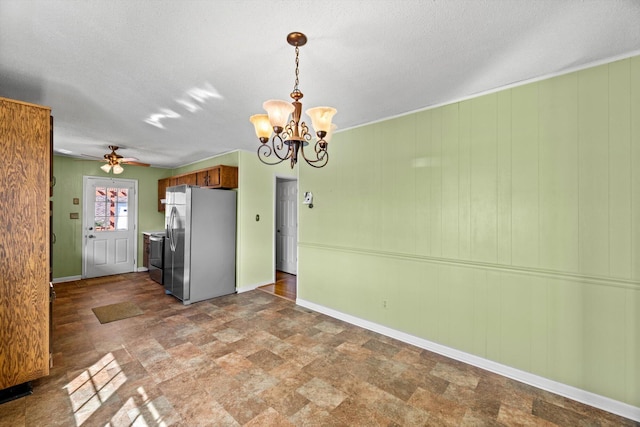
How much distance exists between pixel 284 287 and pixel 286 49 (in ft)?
13.5

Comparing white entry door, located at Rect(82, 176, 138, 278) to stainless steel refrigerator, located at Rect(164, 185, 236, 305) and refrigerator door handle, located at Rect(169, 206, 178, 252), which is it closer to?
stainless steel refrigerator, located at Rect(164, 185, 236, 305)

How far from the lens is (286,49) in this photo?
1.88 m

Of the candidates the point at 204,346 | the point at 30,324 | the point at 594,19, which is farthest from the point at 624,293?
the point at 30,324

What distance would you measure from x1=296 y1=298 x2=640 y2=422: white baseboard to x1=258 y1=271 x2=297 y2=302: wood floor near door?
1.45 metres

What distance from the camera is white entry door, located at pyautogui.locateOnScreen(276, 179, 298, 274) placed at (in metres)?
6.17

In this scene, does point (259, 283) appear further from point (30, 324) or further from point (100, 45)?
point (100, 45)

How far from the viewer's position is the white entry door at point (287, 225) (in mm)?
6172

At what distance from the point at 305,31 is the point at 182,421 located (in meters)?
2.67

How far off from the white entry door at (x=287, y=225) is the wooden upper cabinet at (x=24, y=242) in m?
4.26

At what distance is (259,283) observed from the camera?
16.9ft

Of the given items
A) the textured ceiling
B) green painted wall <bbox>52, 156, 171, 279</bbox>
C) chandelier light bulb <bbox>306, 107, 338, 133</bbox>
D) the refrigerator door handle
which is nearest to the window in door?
green painted wall <bbox>52, 156, 171, 279</bbox>

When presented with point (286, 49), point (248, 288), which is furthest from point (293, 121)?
point (248, 288)

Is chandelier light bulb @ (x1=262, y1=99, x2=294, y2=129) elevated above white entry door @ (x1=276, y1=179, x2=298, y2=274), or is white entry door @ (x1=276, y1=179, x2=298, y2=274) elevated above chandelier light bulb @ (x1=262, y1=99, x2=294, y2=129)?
chandelier light bulb @ (x1=262, y1=99, x2=294, y2=129)

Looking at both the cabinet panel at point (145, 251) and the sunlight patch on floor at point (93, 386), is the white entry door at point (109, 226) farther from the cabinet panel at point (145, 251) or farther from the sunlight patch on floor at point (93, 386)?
the sunlight patch on floor at point (93, 386)
